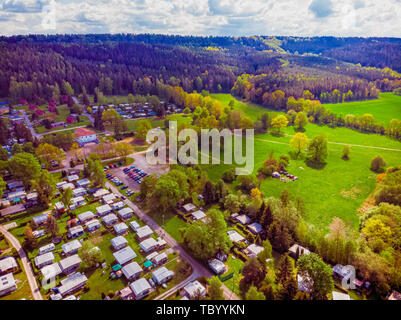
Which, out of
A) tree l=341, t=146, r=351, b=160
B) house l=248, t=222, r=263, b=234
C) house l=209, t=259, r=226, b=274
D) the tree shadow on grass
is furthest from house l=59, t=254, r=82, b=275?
tree l=341, t=146, r=351, b=160

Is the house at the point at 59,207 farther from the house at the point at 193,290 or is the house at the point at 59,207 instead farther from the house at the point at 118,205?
the house at the point at 193,290

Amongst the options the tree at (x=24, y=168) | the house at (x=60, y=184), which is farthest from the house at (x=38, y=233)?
the tree at (x=24, y=168)

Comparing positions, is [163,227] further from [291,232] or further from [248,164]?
[248,164]

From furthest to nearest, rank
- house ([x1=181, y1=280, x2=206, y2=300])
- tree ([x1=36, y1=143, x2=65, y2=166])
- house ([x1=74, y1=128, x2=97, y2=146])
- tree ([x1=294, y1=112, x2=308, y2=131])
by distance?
tree ([x1=294, y1=112, x2=308, y2=131]), house ([x1=74, y1=128, x2=97, y2=146]), tree ([x1=36, y1=143, x2=65, y2=166]), house ([x1=181, y1=280, x2=206, y2=300])

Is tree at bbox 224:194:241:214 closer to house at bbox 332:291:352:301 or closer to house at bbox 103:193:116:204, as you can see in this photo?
house at bbox 332:291:352:301

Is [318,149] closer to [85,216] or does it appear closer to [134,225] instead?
[134,225]

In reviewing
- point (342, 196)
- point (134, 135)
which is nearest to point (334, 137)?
point (342, 196)
